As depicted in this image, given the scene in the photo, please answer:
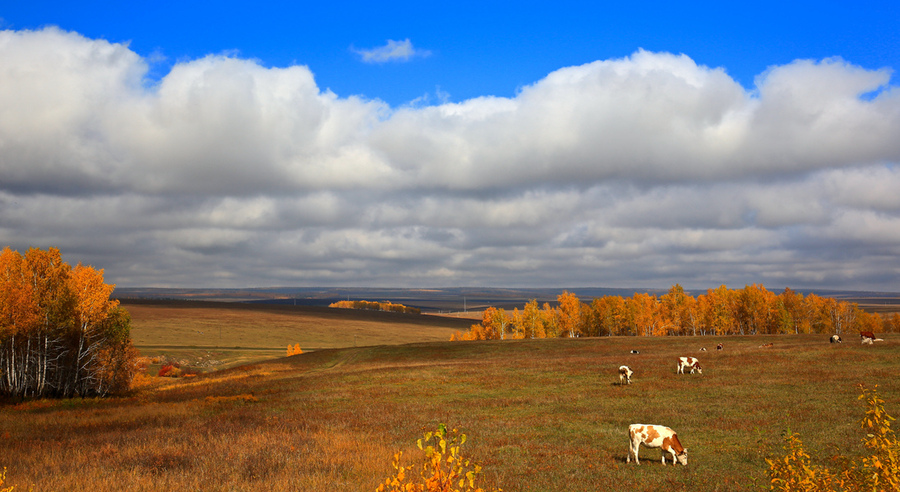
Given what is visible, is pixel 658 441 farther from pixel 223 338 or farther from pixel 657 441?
pixel 223 338

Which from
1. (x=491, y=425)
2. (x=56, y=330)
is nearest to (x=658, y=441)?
(x=491, y=425)

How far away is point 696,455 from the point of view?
17.3m

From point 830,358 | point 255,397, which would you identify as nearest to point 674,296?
point 830,358

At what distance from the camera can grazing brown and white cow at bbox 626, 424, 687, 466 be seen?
1669 centimetres

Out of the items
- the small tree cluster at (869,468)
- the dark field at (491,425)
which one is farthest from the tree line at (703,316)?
the small tree cluster at (869,468)

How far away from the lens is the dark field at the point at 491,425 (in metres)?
14.3

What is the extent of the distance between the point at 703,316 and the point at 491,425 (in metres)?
132

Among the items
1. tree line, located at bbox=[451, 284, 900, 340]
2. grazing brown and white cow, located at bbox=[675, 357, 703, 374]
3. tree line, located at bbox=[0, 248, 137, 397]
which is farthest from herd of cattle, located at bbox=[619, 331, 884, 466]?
tree line, located at bbox=[451, 284, 900, 340]

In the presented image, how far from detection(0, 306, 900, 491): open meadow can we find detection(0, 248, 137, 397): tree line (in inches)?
358

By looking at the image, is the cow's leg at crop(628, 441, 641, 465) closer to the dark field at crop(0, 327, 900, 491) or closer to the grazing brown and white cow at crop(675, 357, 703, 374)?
the dark field at crop(0, 327, 900, 491)

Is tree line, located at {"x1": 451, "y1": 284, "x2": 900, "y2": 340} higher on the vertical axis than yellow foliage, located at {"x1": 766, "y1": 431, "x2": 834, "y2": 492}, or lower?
lower

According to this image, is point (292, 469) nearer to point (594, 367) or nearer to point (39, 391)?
point (594, 367)

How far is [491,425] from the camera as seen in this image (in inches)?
915

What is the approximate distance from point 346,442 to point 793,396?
2330 cm
